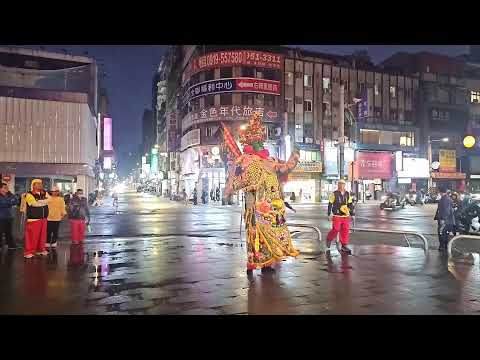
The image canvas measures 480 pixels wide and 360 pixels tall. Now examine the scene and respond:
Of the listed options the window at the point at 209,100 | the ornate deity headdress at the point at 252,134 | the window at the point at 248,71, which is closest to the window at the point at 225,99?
the window at the point at 209,100

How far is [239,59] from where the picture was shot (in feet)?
156

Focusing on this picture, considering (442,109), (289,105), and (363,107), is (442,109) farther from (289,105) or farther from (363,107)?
(289,105)

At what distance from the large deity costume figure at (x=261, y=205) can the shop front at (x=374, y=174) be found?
4528cm

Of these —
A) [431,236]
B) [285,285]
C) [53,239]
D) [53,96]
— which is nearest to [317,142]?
[53,96]

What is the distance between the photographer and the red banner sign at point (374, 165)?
53062 mm

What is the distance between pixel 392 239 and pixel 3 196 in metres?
11.5

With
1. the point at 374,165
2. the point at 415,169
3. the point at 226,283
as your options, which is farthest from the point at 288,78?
the point at 226,283

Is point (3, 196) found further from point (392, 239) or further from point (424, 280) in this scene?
point (392, 239)

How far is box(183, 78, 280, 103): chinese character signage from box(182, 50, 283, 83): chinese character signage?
162 cm

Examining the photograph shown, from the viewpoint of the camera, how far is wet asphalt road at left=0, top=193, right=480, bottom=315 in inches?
243

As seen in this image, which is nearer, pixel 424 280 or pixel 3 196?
pixel 424 280

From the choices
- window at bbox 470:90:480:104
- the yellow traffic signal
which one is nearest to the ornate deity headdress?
the yellow traffic signal

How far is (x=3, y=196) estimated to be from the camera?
39.1 feet

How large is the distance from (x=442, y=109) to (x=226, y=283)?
57863 mm
